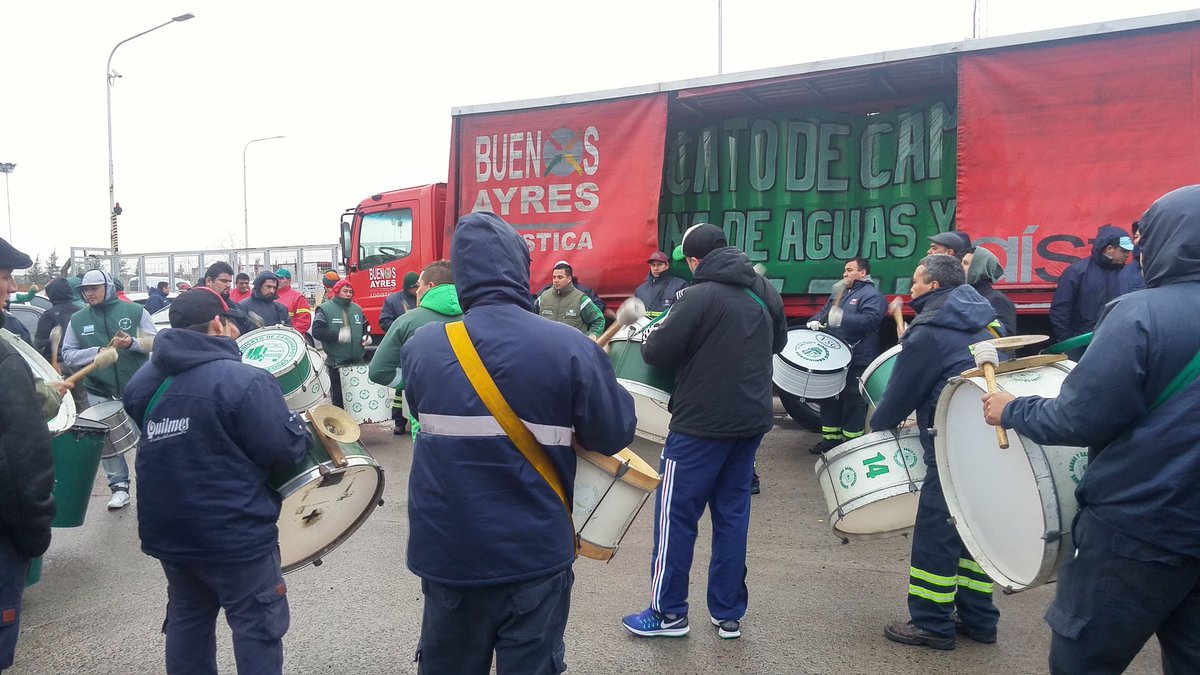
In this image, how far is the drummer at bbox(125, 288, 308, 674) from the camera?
2828mm

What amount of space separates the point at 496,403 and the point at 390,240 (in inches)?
349

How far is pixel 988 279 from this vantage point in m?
5.82

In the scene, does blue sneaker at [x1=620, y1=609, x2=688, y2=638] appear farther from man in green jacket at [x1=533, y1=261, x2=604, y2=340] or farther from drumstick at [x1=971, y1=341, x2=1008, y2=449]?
man in green jacket at [x1=533, y1=261, x2=604, y2=340]

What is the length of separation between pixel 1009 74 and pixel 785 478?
3745 mm

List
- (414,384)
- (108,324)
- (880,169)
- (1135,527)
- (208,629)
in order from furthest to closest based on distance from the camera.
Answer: (880,169) → (108,324) → (208,629) → (414,384) → (1135,527)

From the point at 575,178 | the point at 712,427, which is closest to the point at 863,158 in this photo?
the point at 575,178

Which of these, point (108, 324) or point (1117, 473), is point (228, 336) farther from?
point (108, 324)

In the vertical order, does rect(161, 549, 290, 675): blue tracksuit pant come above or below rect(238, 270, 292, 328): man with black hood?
below

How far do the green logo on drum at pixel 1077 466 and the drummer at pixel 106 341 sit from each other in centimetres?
581

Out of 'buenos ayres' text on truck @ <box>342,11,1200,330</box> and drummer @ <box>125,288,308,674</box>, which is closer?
drummer @ <box>125,288,308,674</box>

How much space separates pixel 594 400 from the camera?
7.95 ft

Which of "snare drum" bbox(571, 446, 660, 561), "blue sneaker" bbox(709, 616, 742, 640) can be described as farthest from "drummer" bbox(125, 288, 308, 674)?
"blue sneaker" bbox(709, 616, 742, 640)

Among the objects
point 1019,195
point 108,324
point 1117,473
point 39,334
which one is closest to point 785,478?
point 1019,195

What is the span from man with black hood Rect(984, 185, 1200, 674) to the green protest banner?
538cm
